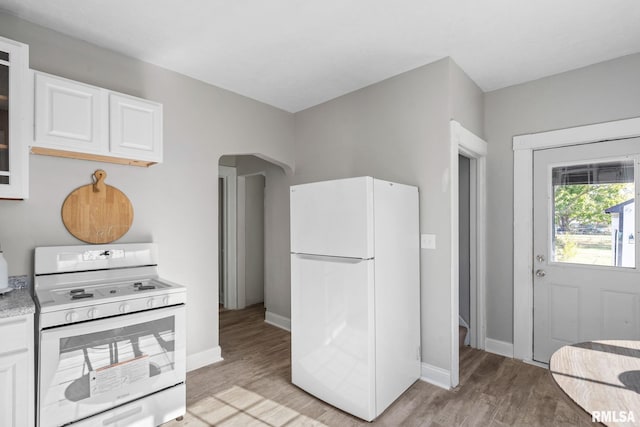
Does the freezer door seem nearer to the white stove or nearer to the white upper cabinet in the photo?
the white stove

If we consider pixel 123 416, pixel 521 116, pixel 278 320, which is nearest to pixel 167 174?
pixel 123 416

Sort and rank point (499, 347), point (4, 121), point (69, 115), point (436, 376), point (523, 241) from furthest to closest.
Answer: point (499, 347)
point (523, 241)
point (436, 376)
point (69, 115)
point (4, 121)

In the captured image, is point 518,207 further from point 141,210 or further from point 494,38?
point 141,210

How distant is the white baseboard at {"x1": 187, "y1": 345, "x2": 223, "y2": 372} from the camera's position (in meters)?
2.84

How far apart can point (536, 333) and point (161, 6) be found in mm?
3835

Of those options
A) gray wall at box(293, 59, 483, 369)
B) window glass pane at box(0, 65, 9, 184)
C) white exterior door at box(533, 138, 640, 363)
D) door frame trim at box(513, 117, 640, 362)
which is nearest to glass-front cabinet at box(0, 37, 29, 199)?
window glass pane at box(0, 65, 9, 184)

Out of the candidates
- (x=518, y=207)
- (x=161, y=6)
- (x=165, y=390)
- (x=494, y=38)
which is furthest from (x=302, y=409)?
→ (x=494, y=38)

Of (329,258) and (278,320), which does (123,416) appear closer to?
(329,258)

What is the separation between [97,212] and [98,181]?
0.22 meters

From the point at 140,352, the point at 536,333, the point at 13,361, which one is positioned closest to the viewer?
the point at 13,361

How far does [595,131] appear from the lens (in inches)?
104

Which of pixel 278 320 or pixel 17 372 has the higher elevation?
pixel 17 372

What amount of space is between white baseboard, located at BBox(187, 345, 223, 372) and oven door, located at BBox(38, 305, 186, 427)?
0.76 m

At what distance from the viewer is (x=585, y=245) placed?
8.98 ft
